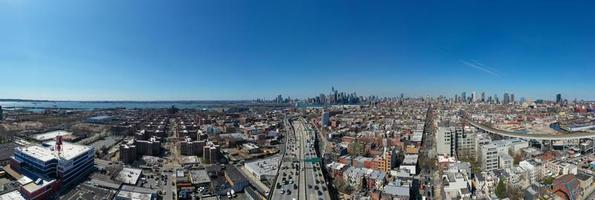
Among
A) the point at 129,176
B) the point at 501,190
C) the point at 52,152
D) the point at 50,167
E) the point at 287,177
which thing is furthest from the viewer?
the point at 52,152

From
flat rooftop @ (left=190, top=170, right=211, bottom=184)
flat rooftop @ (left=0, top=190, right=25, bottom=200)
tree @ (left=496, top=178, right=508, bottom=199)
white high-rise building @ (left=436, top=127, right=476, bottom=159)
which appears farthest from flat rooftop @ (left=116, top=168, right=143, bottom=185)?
white high-rise building @ (left=436, top=127, right=476, bottom=159)

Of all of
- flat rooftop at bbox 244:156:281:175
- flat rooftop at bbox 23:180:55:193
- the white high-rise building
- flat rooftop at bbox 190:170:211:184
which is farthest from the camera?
the white high-rise building

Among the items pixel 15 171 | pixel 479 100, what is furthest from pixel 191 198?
pixel 479 100

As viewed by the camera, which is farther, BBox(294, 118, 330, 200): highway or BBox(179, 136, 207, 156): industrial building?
BBox(179, 136, 207, 156): industrial building

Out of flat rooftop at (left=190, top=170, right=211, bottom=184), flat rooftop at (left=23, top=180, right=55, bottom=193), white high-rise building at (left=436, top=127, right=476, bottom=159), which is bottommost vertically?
flat rooftop at (left=190, top=170, right=211, bottom=184)

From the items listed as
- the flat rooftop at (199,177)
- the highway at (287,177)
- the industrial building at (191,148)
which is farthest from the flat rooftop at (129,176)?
→ the highway at (287,177)

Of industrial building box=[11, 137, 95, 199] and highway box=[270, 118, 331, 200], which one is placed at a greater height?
industrial building box=[11, 137, 95, 199]

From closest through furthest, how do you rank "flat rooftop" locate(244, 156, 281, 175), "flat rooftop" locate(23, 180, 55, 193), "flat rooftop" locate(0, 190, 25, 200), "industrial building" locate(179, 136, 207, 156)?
1. "flat rooftop" locate(0, 190, 25, 200)
2. "flat rooftop" locate(23, 180, 55, 193)
3. "flat rooftop" locate(244, 156, 281, 175)
4. "industrial building" locate(179, 136, 207, 156)

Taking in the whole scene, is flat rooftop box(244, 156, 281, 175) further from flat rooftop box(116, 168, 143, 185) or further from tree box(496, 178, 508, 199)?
tree box(496, 178, 508, 199)

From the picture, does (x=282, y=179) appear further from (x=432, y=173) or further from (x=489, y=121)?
(x=489, y=121)

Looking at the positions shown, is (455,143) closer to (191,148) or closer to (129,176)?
(191,148)

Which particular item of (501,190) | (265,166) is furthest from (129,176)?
(501,190)
